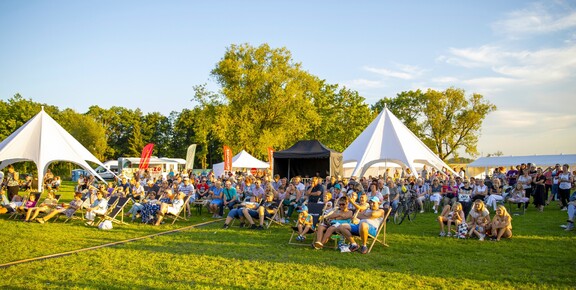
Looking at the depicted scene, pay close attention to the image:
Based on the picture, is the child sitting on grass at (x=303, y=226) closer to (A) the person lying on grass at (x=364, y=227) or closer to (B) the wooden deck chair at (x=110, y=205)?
(A) the person lying on grass at (x=364, y=227)

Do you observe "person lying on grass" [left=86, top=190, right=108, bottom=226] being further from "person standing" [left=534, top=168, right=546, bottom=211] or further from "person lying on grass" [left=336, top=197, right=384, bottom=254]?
"person standing" [left=534, top=168, right=546, bottom=211]

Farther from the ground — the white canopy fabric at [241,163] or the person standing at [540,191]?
the white canopy fabric at [241,163]

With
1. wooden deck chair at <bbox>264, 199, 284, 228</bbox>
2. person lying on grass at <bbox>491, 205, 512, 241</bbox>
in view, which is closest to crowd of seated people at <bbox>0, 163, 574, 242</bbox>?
person lying on grass at <bbox>491, 205, 512, 241</bbox>

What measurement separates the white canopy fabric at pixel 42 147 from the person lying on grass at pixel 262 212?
8964 mm

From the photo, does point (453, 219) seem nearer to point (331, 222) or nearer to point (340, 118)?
point (331, 222)

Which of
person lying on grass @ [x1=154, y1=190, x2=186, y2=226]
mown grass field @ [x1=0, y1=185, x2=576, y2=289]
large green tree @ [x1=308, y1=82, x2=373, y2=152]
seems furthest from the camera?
large green tree @ [x1=308, y1=82, x2=373, y2=152]

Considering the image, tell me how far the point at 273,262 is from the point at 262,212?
361cm

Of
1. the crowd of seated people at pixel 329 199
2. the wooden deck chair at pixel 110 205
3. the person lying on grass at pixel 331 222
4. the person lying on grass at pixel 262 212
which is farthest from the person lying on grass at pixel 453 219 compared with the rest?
the wooden deck chair at pixel 110 205

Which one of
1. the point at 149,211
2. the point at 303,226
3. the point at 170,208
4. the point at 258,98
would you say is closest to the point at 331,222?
the point at 303,226

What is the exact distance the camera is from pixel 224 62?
32375mm

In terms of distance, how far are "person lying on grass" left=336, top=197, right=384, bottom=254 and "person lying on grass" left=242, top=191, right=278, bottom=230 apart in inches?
110

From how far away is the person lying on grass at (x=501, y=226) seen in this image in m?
8.27

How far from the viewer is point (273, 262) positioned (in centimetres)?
639

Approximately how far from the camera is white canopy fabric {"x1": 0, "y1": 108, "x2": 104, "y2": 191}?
16.1 metres
